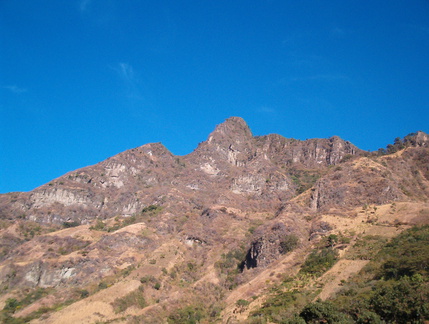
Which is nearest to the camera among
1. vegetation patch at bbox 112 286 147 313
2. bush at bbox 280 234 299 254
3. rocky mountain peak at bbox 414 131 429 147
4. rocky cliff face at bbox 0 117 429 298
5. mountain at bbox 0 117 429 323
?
vegetation patch at bbox 112 286 147 313

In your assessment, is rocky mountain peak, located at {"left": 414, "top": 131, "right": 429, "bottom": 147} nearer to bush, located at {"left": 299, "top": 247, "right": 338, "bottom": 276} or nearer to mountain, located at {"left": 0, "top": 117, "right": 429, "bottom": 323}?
mountain, located at {"left": 0, "top": 117, "right": 429, "bottom": 323}

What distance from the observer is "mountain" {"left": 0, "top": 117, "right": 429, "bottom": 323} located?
8538cm

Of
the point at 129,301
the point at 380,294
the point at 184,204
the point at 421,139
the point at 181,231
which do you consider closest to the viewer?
the point at 380,294

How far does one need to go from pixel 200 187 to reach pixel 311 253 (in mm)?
90274

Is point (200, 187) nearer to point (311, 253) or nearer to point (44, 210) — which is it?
point (44, 210)

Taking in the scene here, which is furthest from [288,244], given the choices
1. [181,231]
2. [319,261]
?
[181,231]

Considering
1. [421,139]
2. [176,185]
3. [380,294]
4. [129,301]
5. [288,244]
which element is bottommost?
[380,294]

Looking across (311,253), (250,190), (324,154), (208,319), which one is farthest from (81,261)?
(324,154)

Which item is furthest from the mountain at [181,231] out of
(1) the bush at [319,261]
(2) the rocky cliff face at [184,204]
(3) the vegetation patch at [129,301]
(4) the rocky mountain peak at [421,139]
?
(1) the bush at [319,261]

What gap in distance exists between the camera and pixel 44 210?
151 metres

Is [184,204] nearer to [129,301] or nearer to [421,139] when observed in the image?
[129,301]

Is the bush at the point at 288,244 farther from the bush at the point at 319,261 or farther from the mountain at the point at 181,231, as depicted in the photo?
the bush at the point at 319,261

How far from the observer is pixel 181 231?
406 feet

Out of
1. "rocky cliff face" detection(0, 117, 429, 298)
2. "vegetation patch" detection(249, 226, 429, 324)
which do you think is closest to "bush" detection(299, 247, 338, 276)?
"vegetation patch" detection(249, 226, 429, 324)
